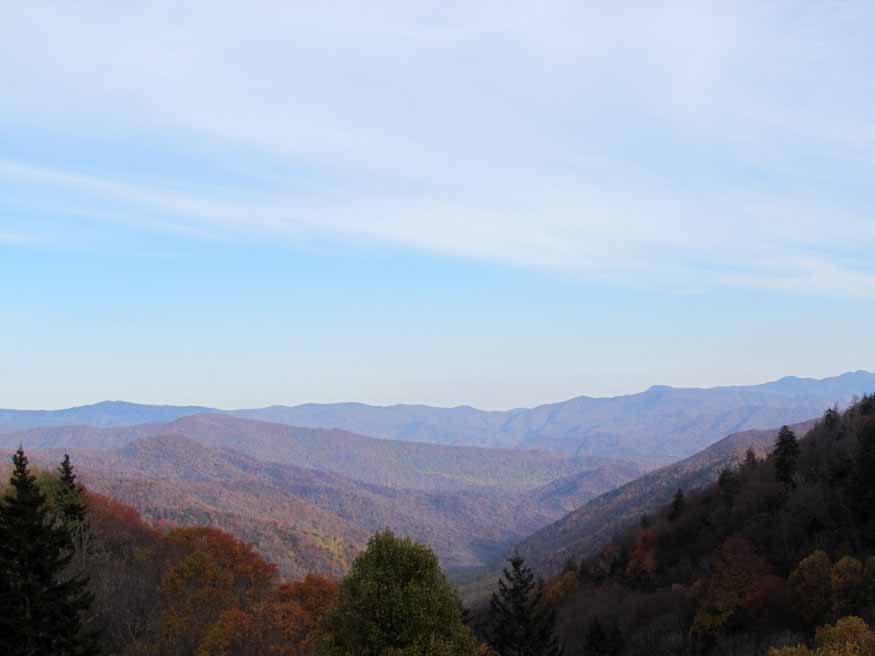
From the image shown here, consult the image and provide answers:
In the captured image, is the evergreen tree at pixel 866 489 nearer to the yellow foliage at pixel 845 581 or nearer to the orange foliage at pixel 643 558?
the yellow foliage at pixel 845 581

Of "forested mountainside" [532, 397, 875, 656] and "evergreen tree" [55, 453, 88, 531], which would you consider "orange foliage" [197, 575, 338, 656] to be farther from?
"forested mountainside" [532, 397, 875, 656]

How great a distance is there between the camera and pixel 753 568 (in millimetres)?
61844

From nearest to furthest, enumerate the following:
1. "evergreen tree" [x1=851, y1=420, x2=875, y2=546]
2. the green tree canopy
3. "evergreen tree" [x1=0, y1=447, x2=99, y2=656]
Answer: "evergreen tree" [x1=0, y1=447, x2=99, y2=656] → the green tree canopy → "evergreen tree" [x1=851, y1=420, x2=875, y2=546]

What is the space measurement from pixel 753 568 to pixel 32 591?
55.4m

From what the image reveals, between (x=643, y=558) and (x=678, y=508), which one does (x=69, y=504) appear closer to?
(x=643, y=558)

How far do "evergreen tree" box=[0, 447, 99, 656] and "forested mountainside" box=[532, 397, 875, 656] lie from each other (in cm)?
3019

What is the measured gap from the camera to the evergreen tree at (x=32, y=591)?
26500 millimetres

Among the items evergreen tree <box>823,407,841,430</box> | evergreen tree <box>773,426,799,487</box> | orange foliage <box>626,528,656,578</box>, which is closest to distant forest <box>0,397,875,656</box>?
evergreen tree <box>773,426,799,487</box>

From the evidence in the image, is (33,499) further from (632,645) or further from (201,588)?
(632,645)

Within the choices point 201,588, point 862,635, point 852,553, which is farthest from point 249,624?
point 852,553

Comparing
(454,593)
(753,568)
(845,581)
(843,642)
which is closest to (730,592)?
(753,568)

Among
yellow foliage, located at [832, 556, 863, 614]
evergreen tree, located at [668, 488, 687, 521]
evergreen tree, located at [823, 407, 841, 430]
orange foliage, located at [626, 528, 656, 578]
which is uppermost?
evergreen tree, located at [823, 407, 841, 430]

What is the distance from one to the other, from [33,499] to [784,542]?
65.7 metres

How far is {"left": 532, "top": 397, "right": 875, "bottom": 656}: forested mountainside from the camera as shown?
168 feet
